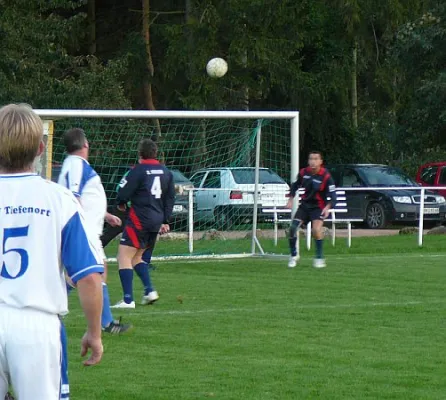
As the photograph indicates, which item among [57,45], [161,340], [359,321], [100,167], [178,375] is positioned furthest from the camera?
[57,45]

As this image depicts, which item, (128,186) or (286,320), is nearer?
(286,320)

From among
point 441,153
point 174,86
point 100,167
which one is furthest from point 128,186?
point 441,153

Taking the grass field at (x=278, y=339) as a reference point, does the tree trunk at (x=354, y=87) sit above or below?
above

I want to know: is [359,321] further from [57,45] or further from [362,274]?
[57,45]

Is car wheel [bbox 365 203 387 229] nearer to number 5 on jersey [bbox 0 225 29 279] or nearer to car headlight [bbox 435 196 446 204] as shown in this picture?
car headlight [bbox 435 196 446 204]

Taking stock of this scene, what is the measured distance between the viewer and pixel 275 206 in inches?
880

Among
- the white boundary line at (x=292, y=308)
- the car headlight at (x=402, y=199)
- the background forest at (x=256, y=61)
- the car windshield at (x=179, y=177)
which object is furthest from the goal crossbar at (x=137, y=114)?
the background forest at (x=256, y=61)

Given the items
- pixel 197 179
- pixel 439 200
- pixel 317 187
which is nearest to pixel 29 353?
pixel 317 187

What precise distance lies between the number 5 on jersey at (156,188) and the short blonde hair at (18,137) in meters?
7.91

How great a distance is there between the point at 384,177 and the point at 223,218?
29.7ft

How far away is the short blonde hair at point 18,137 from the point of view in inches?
178

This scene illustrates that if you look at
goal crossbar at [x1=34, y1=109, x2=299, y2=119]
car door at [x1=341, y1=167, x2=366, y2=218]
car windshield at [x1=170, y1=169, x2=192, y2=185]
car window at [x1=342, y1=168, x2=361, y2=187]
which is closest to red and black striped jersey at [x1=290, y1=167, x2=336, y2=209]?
goal crossbar at [x1=34, y1=109, x2=299, y2=119]

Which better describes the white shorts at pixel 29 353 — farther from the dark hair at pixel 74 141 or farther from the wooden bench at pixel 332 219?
the wooden bench at pixel 332 219

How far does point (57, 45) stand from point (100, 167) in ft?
47.6
